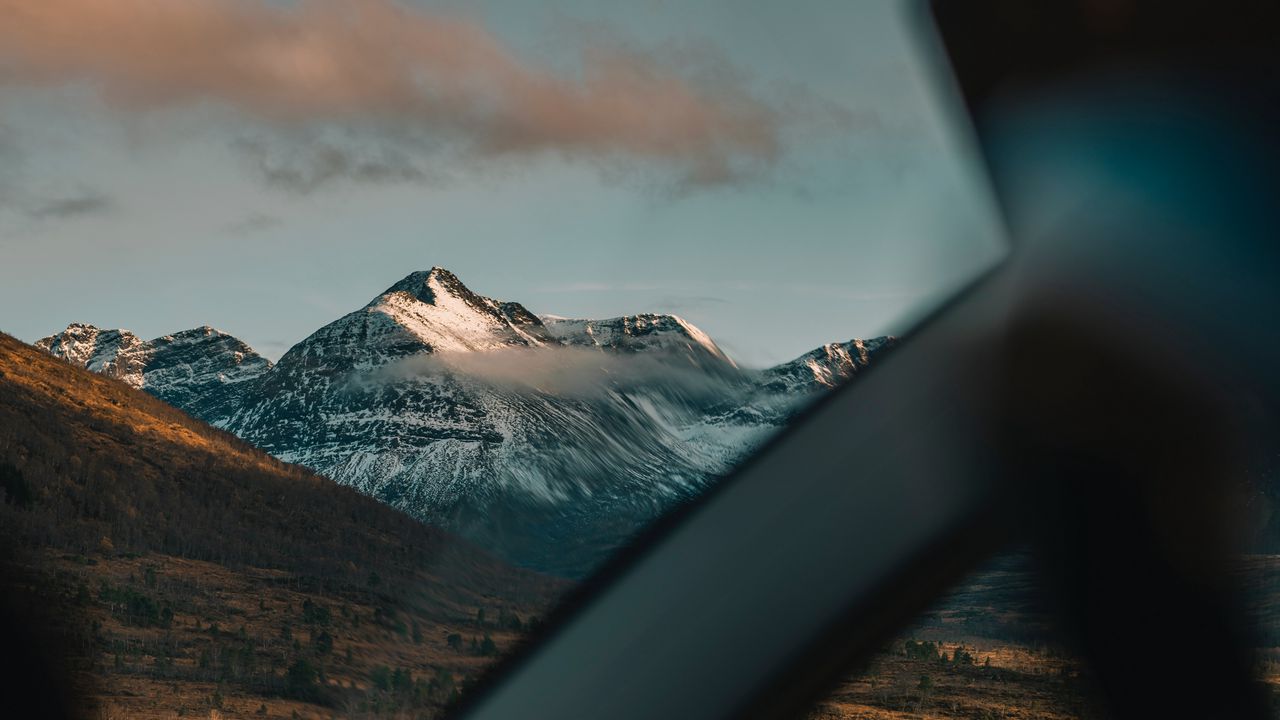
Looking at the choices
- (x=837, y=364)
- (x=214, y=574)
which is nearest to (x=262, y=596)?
(x=214, y=574)

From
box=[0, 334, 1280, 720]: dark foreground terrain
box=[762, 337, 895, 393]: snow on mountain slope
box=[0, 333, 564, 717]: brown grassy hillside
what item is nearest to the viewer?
box=[762, 337, 895, 393]: snow on mountain slope

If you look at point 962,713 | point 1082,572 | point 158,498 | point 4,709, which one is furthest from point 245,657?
point 158,498

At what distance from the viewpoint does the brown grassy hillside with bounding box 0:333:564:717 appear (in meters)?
2.36

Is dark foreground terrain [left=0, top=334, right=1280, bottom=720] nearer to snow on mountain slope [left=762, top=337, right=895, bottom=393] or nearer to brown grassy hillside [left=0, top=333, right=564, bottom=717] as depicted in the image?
brown grassy hillside [left=0, top=333, right=564, bottom=717]

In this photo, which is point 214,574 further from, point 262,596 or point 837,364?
point 837,364

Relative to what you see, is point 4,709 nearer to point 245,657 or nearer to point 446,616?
point 446,616

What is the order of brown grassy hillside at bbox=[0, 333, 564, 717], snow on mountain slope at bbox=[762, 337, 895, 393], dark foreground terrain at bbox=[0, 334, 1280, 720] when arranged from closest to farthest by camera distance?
snow on mountain slope at bbox=[762, 337, 895, 393]
dark foreground terrain at bbox=[0, 334, 1280, 720]
brown grassy hillside at bbox=[0, 333, 564, 717]

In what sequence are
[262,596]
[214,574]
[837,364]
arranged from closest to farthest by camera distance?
[837,364] → [262,596] → [214,574]

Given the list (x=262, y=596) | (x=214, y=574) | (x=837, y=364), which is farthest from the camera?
(x=214, y=574)

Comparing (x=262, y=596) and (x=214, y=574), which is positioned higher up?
(x=214, y=574)

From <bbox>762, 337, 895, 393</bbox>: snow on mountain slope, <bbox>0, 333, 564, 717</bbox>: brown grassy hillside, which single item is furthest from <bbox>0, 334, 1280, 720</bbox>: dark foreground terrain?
<bbox>762, 337, 895, 393</bbox>: snow on mountain slope

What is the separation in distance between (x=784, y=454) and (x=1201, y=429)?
658mm

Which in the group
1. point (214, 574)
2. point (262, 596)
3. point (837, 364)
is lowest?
point (262, 596)

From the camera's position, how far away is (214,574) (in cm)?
4456
